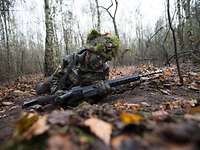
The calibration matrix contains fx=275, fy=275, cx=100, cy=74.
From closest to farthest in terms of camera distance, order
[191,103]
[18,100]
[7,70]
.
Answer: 1. [191,103]
2. [18,100]
3. [7,70]

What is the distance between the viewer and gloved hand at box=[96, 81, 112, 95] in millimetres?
5348

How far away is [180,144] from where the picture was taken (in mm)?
1149

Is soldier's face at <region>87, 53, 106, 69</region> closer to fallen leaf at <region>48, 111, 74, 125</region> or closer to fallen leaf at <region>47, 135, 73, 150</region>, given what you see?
fallen leaf at <region>48, 111, 74, 125</region>

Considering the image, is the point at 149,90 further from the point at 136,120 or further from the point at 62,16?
the point at 62,16

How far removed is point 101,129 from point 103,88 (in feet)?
12.6

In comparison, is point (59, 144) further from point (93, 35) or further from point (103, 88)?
point (93, 35)

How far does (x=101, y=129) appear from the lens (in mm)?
1514

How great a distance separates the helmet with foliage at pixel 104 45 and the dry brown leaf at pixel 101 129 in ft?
14.2

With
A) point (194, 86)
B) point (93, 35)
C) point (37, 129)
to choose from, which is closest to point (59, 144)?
point (37, 129)

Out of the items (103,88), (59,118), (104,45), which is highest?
(104,45)

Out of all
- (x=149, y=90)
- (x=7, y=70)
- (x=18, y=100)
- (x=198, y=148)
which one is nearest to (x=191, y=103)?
(x=149, y=90)

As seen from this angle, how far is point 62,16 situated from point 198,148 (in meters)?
29.9

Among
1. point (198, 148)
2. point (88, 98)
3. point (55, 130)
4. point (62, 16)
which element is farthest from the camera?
point (62, 16)

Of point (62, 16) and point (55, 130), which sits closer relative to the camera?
point (55, 130)
